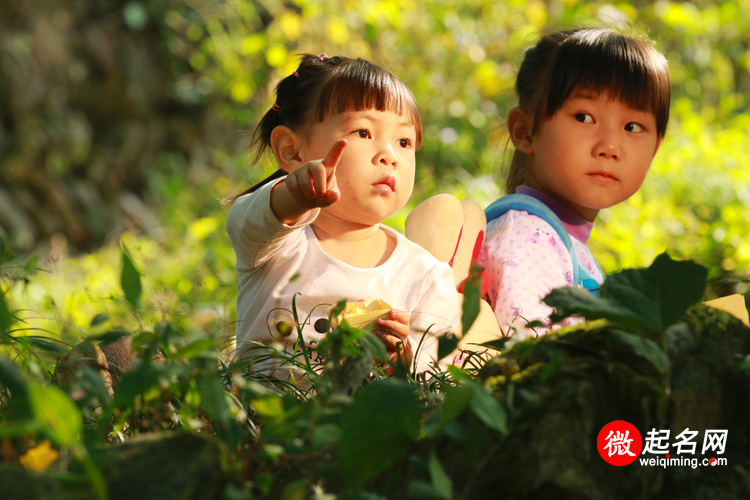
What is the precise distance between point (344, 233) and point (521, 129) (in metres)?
0.85

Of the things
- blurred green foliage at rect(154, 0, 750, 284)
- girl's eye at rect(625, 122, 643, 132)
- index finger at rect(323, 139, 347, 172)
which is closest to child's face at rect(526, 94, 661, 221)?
girl's eye at rect(625, 122, 643, 132)

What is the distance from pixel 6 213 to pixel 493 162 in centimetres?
490

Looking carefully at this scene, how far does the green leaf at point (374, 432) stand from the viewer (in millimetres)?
659

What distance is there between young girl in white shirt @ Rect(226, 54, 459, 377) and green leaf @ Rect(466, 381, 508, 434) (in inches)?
30.5

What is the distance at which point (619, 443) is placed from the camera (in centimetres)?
80

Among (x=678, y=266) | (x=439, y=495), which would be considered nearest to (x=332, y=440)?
(x=439, y=495)

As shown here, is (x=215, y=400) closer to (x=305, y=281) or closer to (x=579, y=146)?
(x=305, y=281)

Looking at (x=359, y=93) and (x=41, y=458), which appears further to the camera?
(x=359, y=93)

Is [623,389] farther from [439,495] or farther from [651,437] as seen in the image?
[439,495]

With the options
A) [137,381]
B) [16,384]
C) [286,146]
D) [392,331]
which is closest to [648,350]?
[137,381]

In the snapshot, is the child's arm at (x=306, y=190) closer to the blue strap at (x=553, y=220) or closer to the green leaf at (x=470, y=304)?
the green leaf at (x=470, y=304)

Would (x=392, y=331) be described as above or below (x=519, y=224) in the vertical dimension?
below

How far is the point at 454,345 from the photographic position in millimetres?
818

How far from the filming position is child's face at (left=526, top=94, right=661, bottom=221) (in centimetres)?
198
